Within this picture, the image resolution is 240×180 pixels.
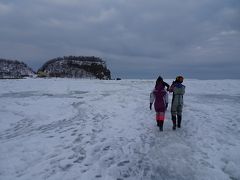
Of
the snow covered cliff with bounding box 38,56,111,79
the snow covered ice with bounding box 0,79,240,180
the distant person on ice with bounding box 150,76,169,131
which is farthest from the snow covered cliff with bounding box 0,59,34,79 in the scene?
the distant person on ice with bounding box 150,76,169,131

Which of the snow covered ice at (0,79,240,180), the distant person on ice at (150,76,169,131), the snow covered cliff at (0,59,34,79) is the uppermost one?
the snow covered cliff at (0,59,34,79)

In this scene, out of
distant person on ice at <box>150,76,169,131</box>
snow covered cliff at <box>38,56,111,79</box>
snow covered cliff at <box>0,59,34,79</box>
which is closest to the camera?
distant person on ice at <box>150,76,169,131</box>

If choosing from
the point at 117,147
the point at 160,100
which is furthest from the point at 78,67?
the point at 117,147

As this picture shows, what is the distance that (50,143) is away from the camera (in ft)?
28.6

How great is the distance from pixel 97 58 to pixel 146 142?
139752 mm

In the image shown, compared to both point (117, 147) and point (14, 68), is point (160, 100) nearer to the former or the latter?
point (117, 147)

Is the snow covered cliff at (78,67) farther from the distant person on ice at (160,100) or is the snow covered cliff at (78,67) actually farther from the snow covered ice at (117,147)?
the distant person on ice at (160,100)

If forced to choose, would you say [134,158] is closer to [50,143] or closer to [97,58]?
[50,143]

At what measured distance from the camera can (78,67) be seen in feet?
447

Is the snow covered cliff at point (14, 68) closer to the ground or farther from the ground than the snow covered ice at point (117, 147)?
farther from the ground

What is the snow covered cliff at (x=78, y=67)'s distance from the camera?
129 metres

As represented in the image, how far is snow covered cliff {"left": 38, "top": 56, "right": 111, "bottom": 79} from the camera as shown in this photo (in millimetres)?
129000

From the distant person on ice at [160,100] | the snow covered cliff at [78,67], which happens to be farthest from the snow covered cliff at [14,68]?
the distant person on ice at [160,100]

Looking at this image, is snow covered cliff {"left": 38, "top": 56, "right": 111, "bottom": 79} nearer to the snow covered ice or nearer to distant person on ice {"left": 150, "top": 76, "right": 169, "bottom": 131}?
the snow covered ice
